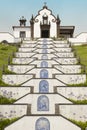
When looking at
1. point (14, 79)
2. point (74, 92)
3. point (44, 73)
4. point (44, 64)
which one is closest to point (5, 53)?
point (44, 64)

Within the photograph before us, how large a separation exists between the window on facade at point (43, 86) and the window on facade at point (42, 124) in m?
7.74

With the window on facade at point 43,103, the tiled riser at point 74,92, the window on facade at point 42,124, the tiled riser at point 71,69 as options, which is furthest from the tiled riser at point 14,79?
the window on facade at point 42,124

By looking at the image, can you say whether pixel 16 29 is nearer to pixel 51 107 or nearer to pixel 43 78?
pixel 43 78

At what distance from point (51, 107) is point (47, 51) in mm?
20989

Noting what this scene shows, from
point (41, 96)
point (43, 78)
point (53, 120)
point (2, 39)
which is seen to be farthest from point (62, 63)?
point (2, 39)

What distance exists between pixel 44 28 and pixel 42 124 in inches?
1947

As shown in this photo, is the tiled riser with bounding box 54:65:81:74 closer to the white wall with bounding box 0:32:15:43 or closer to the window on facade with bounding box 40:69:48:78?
the window on facade with bounding box 40:69:48:78

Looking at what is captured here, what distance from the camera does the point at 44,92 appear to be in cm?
4003

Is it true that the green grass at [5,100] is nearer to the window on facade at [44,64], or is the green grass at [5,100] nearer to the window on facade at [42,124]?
the window on facade at [42,124]

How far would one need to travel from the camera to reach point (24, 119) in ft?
108

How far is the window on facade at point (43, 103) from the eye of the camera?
36.5 meters

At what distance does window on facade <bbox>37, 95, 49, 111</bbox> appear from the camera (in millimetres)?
36531

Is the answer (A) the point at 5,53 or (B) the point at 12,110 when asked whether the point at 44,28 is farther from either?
(B) the point at 12,110

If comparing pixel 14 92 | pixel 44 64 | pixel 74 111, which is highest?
pixel 44 64
